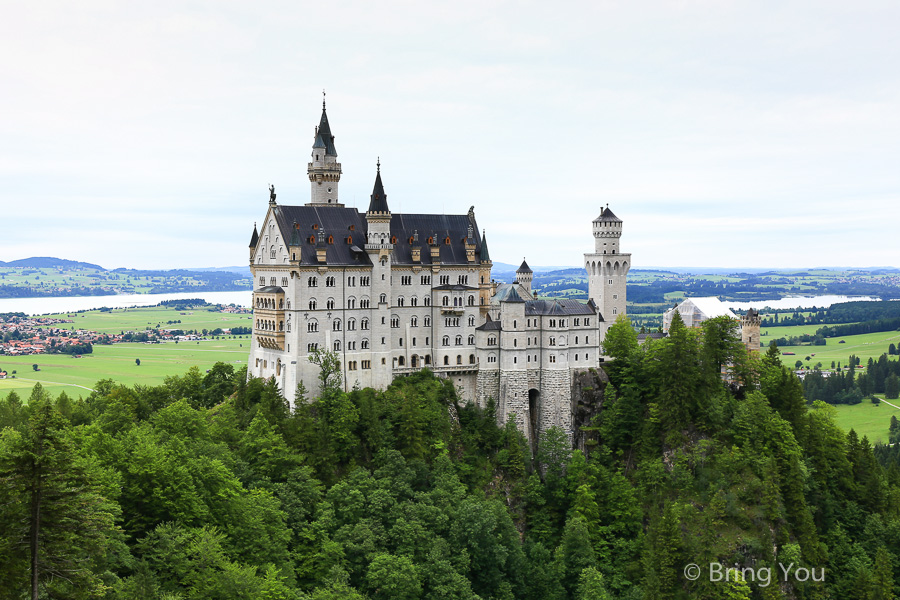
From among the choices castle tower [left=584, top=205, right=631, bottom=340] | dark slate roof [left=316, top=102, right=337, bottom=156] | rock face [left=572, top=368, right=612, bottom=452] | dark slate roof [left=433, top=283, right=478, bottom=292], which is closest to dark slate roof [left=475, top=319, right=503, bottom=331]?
dark slate roof [left=433, top=283, right=478, bottom=292]

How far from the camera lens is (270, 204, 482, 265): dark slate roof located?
89.2 m

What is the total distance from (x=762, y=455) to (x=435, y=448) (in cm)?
3451

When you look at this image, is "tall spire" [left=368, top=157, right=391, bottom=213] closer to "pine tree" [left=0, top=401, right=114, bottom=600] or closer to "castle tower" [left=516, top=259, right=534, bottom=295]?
"castle tower" [left=516, top=259, right=534, bottom=295]

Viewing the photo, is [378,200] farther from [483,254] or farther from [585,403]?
[585,403]

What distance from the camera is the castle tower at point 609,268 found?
112438mm

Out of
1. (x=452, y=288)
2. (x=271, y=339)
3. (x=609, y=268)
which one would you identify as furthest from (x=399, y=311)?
(x=609, y=268)

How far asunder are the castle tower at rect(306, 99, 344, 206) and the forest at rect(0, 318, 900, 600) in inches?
872

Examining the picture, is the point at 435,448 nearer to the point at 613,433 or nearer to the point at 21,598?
the point at 613,433

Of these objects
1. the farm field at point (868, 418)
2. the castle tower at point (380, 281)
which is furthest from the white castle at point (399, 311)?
the farm field at point (868, 418)

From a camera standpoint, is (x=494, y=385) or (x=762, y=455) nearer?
(x=762, y=455)

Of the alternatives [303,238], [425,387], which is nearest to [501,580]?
[425,387]

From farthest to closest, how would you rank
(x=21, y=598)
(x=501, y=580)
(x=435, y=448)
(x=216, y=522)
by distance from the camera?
(x=435, y=448), (x=501, y=580), (x=216, y=522), (x=21, y=598)

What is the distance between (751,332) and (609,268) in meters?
22.0

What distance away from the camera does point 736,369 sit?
100m
